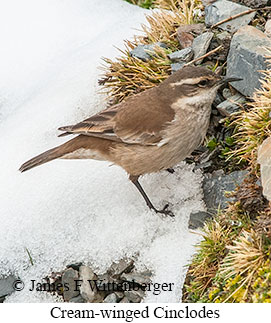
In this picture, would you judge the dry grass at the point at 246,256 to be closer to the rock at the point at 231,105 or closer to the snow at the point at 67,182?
the snow at the point at 67,182

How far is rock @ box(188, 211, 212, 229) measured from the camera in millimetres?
7074

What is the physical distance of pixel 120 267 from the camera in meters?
6.85

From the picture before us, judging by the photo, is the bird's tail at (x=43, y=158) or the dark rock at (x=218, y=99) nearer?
the bird's tail at (x=43, y=158)

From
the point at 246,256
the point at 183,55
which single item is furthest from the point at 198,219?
the point at 183,55

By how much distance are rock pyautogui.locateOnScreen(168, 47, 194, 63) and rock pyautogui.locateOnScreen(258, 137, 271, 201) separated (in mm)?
2270

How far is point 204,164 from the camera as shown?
7.66 m

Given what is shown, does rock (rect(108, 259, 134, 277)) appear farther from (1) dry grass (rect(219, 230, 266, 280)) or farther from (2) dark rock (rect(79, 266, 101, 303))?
(1) dry grass (rect(219, 230, 266, 280))

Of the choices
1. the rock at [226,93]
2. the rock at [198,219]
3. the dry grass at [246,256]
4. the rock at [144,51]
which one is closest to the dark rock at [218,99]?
the rock at [226,93]

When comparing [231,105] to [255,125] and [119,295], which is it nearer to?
[255,125]

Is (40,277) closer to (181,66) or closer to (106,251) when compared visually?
(106,251)

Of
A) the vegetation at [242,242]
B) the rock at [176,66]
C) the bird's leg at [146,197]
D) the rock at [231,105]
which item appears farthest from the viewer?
the rock at [176,66]

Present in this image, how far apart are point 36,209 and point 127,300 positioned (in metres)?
1.85

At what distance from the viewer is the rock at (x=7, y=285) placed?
6855 mm

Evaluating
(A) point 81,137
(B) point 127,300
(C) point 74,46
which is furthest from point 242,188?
(C) point 74,46
